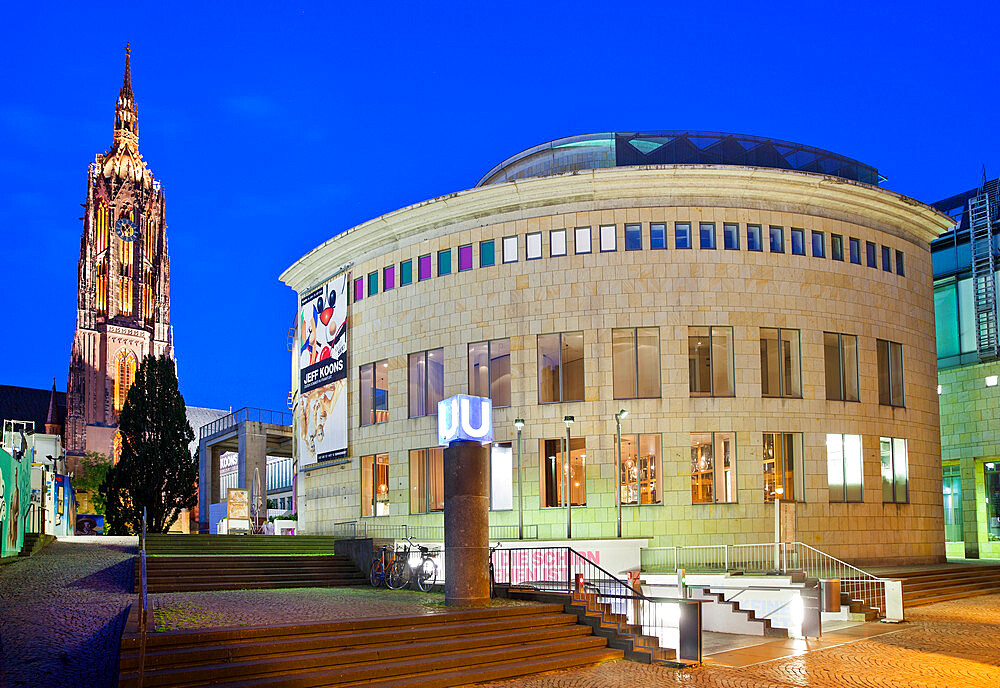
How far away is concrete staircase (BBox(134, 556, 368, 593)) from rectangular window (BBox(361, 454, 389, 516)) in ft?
34.2

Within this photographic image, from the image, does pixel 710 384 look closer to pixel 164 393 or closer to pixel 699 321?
pixel 699 321

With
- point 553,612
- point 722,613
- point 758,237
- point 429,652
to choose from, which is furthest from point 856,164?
point 429,652

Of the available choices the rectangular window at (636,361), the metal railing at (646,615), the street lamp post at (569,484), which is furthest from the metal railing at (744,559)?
the metal railing at (646,615)

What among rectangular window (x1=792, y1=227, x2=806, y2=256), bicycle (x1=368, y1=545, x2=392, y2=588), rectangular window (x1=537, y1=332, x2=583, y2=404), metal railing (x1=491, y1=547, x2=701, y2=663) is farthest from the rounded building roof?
metal railing (x1=491, y1=547, x2=701, y2=663)

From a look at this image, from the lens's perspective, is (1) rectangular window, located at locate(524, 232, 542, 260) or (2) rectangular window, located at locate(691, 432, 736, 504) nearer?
(2) rectangular window, located at locate(691, 432, 736, 504)

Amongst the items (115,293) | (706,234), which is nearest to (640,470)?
(706,234)

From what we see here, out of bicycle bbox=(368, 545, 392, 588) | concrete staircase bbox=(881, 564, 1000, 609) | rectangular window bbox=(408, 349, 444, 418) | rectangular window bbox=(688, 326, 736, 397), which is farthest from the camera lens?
rectangular window bbox=(408, 349, 444, 418)

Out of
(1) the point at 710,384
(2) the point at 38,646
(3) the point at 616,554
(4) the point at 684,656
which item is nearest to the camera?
(2) the point at 38,646

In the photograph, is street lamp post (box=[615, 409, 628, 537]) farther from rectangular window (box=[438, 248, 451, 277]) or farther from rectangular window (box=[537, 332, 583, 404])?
rectangular window (box=[438, 248, 451, 277])

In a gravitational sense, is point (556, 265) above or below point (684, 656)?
A: above

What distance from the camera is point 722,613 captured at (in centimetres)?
2312

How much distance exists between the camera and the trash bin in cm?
2294

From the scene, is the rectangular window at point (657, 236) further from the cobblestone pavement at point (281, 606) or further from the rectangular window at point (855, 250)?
the cobblestone pavement at point (281, 606)

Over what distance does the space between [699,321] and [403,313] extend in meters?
12.7
